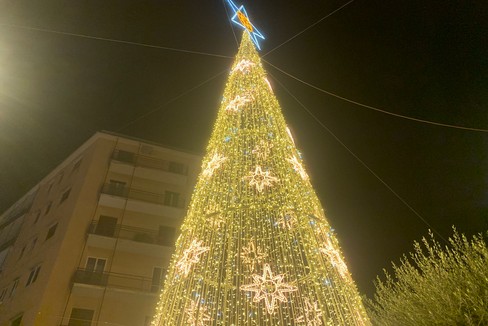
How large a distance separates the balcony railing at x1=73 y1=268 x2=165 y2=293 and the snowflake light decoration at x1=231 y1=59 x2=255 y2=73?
9909mm

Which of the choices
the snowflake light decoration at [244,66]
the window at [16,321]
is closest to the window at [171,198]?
the window at [16,321]

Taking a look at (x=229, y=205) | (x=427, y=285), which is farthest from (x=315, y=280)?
(x=427, y=285)

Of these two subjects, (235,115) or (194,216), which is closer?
(194,216)

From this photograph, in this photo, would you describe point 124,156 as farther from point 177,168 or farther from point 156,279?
point 156,279

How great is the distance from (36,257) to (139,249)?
4.83 m

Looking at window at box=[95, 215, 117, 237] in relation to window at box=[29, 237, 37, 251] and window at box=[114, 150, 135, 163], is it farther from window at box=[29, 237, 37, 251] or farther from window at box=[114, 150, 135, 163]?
window at box=[29, 237, 37, 251]

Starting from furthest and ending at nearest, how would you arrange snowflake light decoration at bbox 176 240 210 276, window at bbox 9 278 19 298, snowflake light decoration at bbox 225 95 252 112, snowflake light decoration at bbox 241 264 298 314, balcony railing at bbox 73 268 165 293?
window at bbox 9 278 19 298 → balcony railing at bbox 73 268 165 293 → snowflake light decoration at bbox 225 95 252 112 → snowflake light decoration at bbox 176 240 210 276 → snowflake light decoration at bbox 241 264 298 314

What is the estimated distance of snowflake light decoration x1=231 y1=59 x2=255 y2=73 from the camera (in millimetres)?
7949

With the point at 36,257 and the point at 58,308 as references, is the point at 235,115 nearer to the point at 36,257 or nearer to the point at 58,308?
the point at 58,308

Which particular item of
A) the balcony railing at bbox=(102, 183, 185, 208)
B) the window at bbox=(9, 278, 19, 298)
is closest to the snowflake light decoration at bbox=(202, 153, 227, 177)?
the balcony railing at bbox=(102, 183, 185, 208)

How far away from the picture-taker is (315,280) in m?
5.98

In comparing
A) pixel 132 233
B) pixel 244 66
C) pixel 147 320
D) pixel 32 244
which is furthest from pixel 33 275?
pixel 244 66

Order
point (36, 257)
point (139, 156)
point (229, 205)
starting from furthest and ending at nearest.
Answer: point (139, 156), point (36, 257), point (229, 205)

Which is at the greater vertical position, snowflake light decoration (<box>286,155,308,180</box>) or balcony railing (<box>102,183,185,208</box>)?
balcony railing (<box>102,183,185,208</box>)
